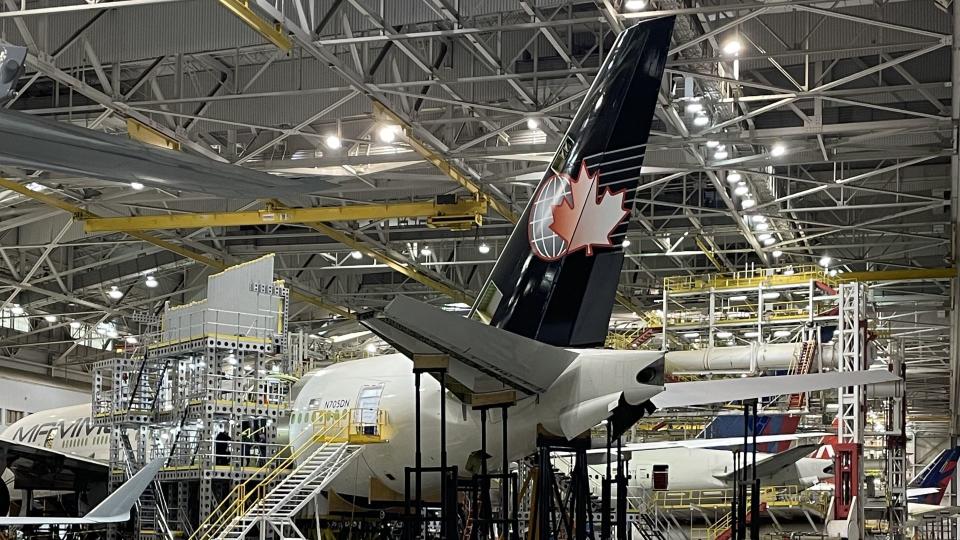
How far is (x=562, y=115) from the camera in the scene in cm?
2698

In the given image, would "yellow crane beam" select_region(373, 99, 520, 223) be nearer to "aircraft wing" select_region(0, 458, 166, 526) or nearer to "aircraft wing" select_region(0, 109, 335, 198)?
"aircraft wing" select_region(0, 458, 166, 526)

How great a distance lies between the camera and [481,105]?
2622 centimetres

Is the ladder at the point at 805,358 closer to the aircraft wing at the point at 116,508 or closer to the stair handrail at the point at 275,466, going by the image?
the stair handrail at the point at 275,466

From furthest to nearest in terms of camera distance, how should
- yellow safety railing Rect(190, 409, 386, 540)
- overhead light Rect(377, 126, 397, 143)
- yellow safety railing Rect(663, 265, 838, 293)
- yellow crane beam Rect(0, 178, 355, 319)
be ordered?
1. yellow safety railing Rect(663, 265, 838, 293)
2. yellow crane beam Rect(0, 178, 355, 319)
3. overhead light Rect(377, 126, 397, 143)
4. yellow safety railing Rect(190, 409, 386, 540)

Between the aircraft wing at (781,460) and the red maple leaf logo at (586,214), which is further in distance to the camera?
the aircraft wing at (781,460)

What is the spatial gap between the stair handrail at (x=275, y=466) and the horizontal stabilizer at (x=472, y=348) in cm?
513

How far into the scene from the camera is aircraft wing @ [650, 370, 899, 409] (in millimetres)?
15461

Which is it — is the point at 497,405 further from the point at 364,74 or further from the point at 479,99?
the point at 479,99

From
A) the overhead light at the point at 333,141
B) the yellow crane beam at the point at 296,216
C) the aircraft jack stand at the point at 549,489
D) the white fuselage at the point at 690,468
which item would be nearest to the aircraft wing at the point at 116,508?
the aircraft jack stand at the point at 549,489

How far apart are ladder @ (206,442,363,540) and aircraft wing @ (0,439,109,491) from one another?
20.7 ft

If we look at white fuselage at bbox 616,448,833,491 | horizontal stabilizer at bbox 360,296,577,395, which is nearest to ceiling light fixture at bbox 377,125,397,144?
horizontal stabilizer at bbox 360,296,577,395

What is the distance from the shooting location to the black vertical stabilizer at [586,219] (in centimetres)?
1681

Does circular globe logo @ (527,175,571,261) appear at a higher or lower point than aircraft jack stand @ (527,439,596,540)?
Answer: higher

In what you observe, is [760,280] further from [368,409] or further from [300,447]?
[368,409]
